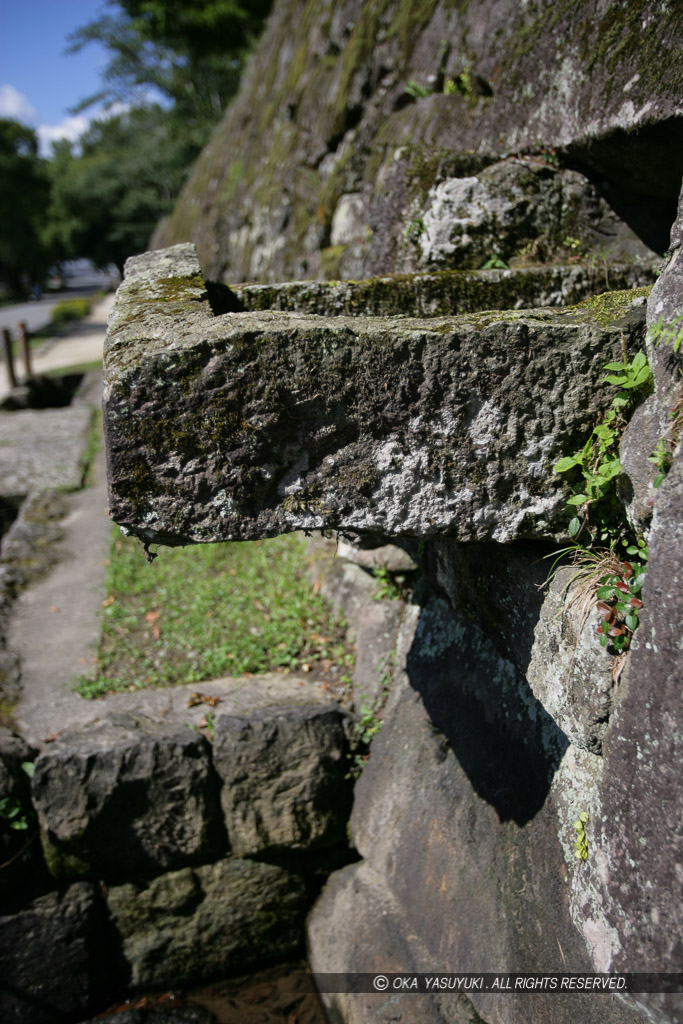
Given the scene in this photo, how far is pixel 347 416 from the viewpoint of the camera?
1.89 m

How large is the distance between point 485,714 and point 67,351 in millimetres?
15597

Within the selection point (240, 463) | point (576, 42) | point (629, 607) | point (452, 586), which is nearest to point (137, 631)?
point (452, 586)

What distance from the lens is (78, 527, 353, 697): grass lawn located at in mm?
4066

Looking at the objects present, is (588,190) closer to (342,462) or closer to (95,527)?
(342,462)

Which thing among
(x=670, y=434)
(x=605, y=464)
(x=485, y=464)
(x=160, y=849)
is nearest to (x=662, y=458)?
(x=670, y=434)

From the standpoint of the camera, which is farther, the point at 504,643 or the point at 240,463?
the point at 504,643

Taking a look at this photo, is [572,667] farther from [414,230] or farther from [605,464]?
[414,230]

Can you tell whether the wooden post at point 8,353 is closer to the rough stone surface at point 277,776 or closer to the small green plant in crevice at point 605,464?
the rough stone surface at point 277,776

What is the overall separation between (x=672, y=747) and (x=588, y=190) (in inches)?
98.5

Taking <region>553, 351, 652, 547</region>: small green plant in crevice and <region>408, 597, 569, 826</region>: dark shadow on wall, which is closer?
<region>553, 351, 652, 547</region>: small green plant in crevice

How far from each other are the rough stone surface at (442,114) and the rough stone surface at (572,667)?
1.73 metres

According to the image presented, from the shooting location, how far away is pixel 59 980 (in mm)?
3281

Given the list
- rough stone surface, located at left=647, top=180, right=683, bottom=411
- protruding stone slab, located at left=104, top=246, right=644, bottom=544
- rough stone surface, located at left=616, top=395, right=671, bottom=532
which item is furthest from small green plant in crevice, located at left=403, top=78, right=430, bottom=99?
rough stone surface, located at left=616, top=395, right=671, bottom=532

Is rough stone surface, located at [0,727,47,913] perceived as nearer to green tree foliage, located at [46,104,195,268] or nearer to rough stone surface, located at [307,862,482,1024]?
rough stone surface, located at [307,862,482,1024]
